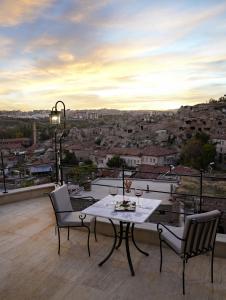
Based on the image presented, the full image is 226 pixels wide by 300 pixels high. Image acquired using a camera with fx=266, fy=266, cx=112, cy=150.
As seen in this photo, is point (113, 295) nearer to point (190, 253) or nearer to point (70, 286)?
point (70, 286)

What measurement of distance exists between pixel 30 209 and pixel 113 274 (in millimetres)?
2485

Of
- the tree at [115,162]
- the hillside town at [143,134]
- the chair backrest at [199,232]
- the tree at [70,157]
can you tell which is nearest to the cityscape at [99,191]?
the chair backrest at [199,232]

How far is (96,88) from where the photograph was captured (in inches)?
603

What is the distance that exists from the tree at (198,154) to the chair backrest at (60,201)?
2652 cm

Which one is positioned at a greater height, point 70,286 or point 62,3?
point 62,3

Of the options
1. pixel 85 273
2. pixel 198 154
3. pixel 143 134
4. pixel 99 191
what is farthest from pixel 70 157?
pixel 85 273

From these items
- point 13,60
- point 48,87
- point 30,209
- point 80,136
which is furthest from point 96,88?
point 80,136

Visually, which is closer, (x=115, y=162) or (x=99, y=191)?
(x=99, y=191)

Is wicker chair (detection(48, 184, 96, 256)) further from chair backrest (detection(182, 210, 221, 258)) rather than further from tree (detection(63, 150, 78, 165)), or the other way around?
tree (detection(63, 150, 78, 165))

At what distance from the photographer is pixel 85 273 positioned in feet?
9.39

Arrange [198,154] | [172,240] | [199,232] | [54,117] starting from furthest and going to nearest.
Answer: [198,154], [54,117], [172,240], [199,232]

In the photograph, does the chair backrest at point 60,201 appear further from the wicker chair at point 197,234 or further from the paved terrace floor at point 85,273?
the wicker chair at point 197,234

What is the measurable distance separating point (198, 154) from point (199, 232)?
2924 centimetres

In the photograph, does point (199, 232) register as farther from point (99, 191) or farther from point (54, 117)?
point (99, 191)
